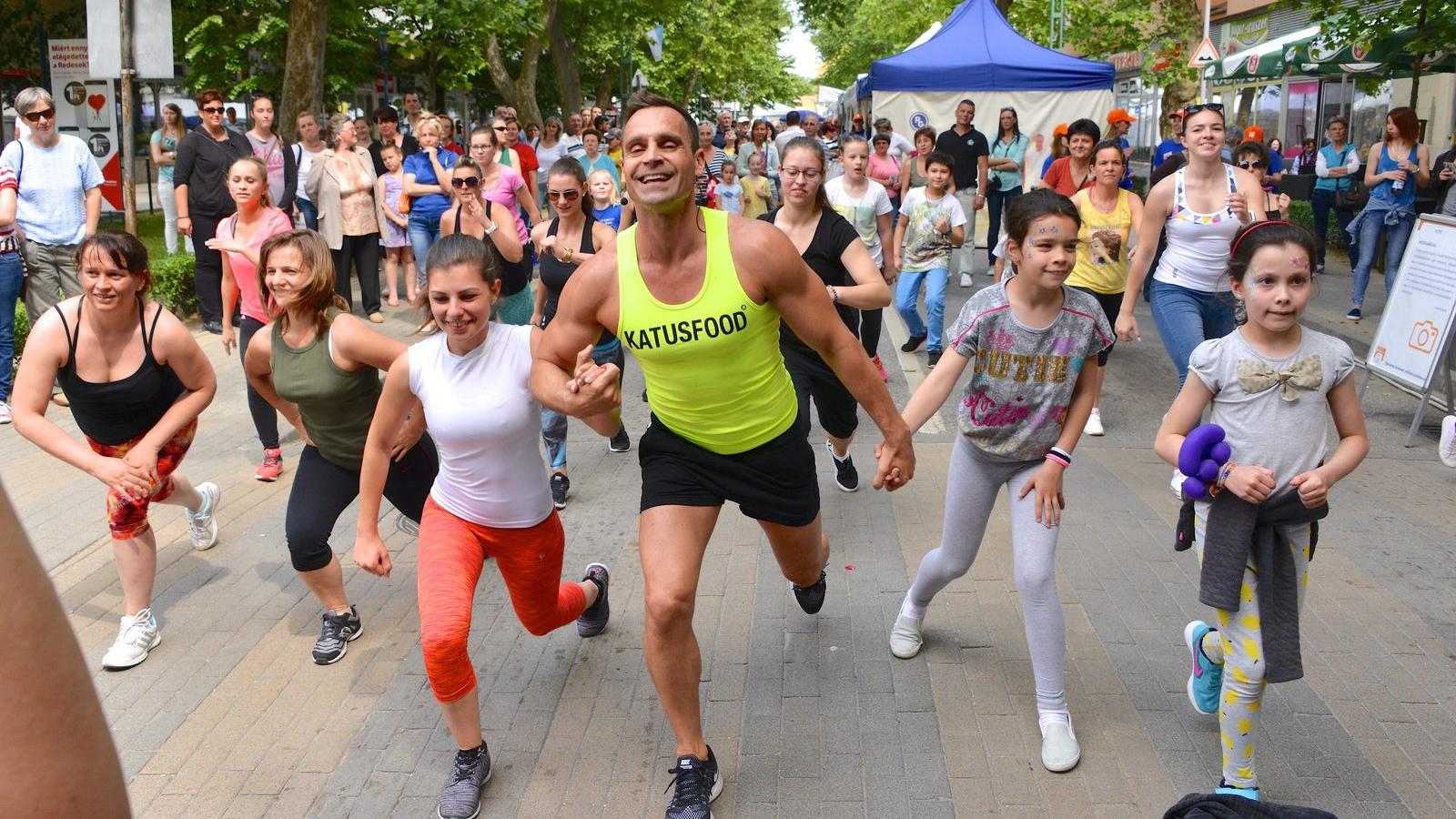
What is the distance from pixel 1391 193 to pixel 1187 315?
6.92 metres

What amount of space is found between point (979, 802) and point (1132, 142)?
1782 inches

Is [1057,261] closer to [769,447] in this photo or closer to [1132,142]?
[769,447]

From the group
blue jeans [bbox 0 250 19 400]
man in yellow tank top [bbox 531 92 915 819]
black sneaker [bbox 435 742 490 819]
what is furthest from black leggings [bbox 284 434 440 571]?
blue jeans [bbox 0 250 19 400]

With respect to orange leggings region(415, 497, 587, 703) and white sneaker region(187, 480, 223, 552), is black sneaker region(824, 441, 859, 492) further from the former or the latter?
white sneaker region(187, 480, 223, 552)

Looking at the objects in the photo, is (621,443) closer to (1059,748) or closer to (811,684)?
(811,684)

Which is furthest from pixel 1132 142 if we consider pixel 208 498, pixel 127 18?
pixel 208 498

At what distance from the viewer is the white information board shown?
7.78 m

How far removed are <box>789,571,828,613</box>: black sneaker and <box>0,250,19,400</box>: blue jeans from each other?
22.6 ft

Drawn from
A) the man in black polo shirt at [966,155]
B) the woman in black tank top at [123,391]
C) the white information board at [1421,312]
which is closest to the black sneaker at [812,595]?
the woman in black tank top at [123,391]

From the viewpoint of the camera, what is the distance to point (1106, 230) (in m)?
7.57

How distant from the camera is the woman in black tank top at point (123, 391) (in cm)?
463

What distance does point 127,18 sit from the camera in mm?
10023

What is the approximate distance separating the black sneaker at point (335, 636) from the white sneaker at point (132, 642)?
2.13ft

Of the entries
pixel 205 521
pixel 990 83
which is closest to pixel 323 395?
pixel 205 521
